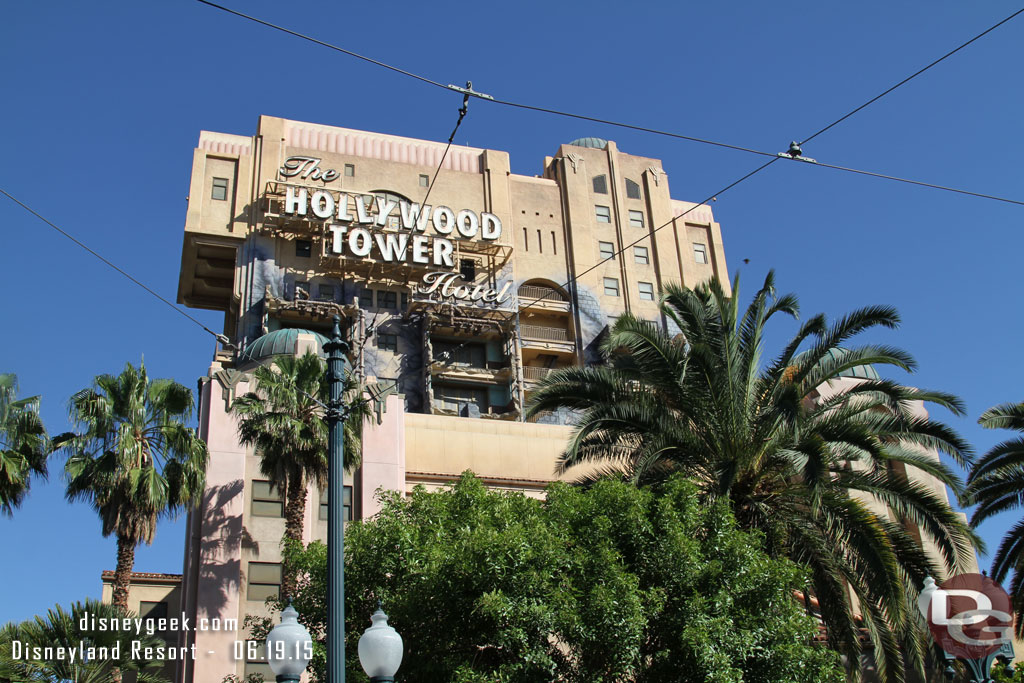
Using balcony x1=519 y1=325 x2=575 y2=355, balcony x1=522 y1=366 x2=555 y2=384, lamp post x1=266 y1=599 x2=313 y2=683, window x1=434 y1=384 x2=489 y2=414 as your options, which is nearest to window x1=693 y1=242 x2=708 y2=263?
balcony x1=519 y1=325 x2=575 y2=355

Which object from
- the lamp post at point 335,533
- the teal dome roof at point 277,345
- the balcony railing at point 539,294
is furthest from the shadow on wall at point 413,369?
the lamp post at point 335,533

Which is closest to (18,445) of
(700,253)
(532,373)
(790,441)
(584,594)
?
(584,594)

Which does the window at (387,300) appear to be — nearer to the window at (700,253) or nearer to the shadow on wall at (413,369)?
the shadow on wall at (413,369)

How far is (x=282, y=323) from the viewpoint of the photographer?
51.7m

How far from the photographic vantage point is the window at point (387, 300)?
54125 mm

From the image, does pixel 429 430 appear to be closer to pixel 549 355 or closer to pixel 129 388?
pixel 129 388

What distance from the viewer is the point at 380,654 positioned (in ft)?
39.3

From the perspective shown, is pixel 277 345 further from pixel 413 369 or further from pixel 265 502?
pixel 413 369

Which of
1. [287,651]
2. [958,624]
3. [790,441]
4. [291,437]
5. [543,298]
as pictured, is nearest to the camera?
[287,651]

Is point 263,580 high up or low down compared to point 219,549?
down

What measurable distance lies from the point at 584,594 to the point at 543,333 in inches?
1454

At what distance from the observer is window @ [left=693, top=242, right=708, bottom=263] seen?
6303 centimetres

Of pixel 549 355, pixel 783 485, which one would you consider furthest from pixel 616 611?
pixel 549 355

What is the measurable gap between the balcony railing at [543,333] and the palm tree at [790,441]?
30.9 m
